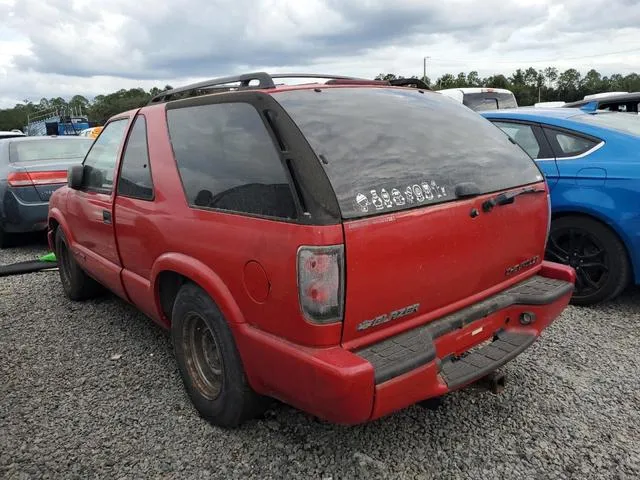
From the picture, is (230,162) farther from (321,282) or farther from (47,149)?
(47,149)

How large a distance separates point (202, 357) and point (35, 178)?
5050 mm

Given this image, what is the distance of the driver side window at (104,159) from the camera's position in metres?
3.60

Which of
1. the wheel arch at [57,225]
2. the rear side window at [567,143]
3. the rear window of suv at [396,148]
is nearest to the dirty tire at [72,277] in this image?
the wheel arch at [57,225]

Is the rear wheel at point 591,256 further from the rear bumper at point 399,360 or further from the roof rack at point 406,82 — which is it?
A: the roof rack at point 406,82

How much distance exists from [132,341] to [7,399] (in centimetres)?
91

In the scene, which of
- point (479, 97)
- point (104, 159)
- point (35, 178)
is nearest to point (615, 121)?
point (104, 159)

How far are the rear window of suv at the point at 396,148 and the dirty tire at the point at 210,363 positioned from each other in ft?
3.04

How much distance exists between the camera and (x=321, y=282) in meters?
1.99

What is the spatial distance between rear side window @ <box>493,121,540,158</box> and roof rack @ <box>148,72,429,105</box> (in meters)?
1.55

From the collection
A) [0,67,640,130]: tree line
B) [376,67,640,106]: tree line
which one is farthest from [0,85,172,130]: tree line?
[376,67,640,106]: tree line

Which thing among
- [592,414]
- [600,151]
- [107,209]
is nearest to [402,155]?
[592,414]

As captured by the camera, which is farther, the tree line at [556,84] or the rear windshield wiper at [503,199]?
the tree line at [556,84]

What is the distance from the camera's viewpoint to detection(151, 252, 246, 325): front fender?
2328 mm

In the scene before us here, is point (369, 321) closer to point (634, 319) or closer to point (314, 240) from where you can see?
point (314, 240)
